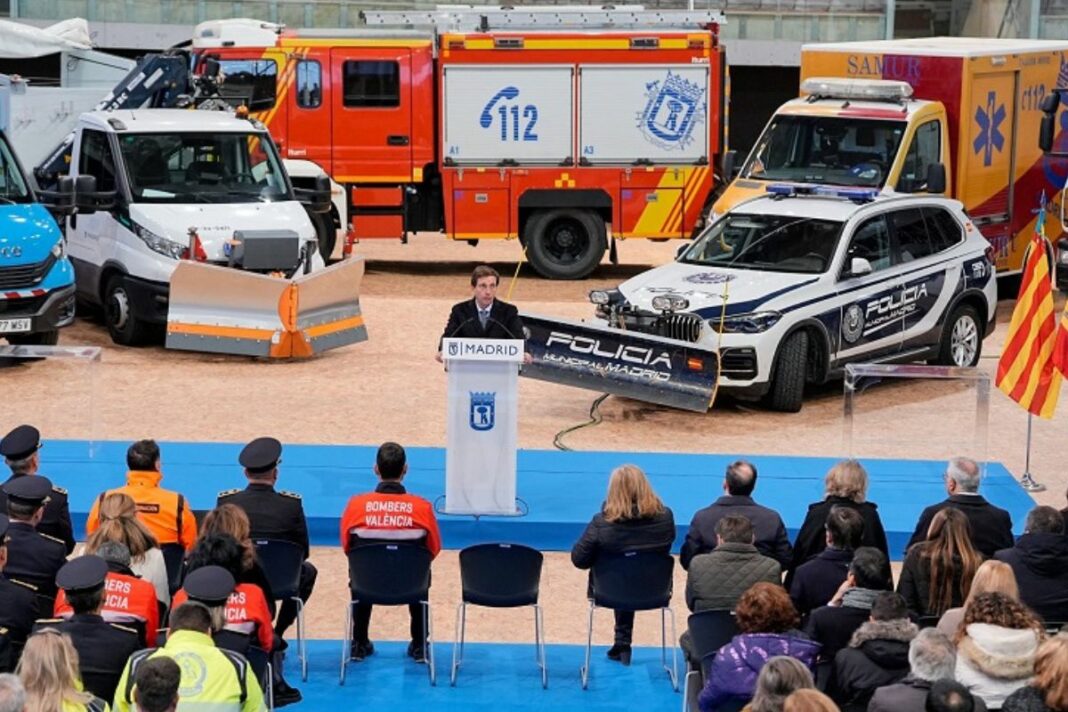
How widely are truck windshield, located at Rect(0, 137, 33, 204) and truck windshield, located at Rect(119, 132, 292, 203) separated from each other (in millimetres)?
1172

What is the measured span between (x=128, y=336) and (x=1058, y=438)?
30.1ft

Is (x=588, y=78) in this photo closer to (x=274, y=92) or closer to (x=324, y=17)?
(x=274, y=92)

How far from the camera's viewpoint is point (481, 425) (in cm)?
1305

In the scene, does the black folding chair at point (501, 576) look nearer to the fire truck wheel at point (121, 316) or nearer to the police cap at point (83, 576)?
the police cap at point (83, 576)

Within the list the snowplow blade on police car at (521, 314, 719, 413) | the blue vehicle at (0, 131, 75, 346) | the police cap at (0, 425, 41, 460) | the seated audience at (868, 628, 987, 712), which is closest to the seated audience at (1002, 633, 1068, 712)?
the seated audience at (868, 628, 987, 712)

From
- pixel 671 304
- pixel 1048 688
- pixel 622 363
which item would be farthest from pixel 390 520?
pixel 671 304

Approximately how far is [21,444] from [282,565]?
1.89 m

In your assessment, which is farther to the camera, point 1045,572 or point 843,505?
point 843,505

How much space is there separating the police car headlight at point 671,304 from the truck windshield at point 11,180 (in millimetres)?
6389

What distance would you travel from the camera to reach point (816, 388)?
18.3 meters

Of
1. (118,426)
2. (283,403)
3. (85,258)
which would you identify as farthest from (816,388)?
(85,258)

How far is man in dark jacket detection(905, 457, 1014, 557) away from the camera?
1056 cm

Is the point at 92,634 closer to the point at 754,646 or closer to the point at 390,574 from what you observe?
the point at 390,574

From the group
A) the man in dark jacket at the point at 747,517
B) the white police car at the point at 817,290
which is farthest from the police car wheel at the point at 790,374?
the man in dark jacket at the point at 747,517
